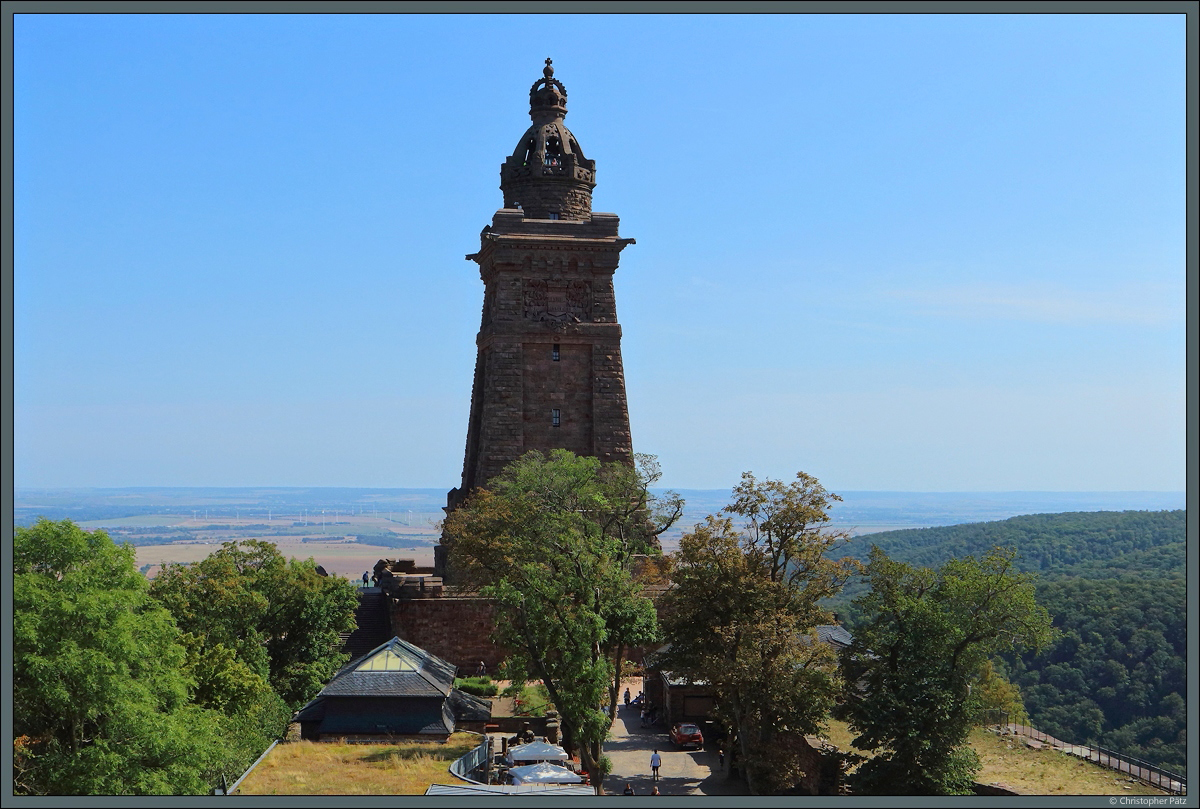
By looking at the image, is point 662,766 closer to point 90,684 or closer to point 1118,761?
point 1118,761

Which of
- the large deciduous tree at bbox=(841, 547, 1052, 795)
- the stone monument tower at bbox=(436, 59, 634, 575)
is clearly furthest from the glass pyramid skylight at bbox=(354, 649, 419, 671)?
the stone monument tower at bbox=(436, 59, 634, 575)

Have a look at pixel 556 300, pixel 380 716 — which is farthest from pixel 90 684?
pixel 556 300

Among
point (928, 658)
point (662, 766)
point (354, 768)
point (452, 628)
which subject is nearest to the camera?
point (354, 768)

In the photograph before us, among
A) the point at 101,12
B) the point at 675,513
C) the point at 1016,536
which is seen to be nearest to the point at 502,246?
the point at 675,513

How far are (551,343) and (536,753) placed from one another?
27842mm

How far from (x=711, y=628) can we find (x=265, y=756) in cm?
1352

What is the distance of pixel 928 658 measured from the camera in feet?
126

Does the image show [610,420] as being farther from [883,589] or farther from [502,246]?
[883,589]

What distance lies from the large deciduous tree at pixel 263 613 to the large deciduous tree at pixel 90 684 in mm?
7718

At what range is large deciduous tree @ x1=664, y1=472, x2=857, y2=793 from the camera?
38344 millimetres

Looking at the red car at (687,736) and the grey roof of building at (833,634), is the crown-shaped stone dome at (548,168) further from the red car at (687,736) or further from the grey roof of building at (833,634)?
the red car at (687,736)

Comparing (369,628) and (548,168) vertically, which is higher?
(548,168)

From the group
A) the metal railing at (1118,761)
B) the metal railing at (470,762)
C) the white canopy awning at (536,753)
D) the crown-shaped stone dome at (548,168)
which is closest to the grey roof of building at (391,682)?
the metal railing at (470,762)

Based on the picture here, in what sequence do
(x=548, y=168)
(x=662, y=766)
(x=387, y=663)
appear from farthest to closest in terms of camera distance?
(x=548, y=168) → (x=662, y=766) → (x=387, y=663)
